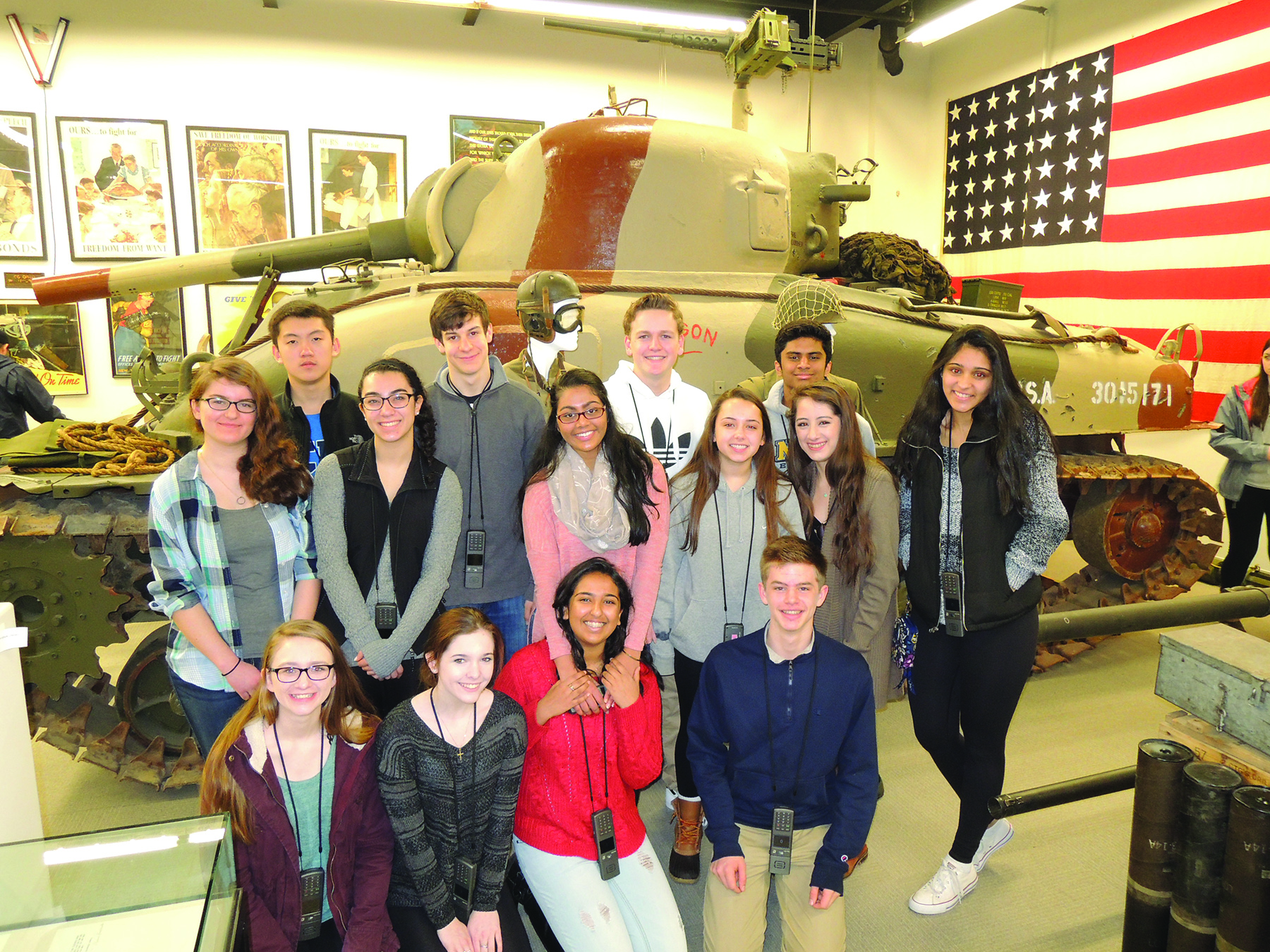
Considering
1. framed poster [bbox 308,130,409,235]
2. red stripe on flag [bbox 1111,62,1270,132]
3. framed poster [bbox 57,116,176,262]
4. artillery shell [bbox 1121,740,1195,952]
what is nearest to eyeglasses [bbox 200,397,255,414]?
artillery shell [bbox 1121,740,1195,952]

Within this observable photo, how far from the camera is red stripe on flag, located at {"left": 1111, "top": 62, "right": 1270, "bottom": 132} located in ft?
24.4

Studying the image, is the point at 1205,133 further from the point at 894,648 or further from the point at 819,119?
the point at 894,648

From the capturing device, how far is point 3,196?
862 cm

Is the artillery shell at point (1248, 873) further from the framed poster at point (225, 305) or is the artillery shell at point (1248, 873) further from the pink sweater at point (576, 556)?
the framed poster at point (225, 305)

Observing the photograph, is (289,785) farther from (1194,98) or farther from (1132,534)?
(1194,98)

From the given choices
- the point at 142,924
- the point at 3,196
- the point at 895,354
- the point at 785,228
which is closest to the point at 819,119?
the point at 785,228

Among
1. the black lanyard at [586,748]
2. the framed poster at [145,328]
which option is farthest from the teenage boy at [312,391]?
the framed poster at [145,328]

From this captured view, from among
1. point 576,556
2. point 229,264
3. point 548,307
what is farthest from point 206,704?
point 229,264

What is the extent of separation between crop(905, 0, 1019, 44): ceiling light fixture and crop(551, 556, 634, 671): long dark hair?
8885 mm

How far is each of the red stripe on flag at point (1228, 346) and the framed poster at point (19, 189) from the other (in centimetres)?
1088

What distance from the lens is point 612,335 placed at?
4.49 m

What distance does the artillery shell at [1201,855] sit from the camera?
2164 millimetres

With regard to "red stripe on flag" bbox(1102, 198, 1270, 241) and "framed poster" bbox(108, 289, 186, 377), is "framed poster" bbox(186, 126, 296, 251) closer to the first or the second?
"framed poster" bbox(108, 289, 186, 377)

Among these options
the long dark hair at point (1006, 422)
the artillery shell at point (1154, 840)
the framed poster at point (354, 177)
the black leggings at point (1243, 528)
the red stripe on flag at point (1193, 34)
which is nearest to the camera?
the artillery shell at point (1154, 840)
